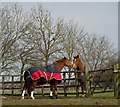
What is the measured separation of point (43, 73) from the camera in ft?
50.5

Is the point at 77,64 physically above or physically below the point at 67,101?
above

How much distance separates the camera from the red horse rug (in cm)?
1531

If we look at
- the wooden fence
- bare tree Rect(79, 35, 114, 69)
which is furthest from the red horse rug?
bare tree Rect(79, 35, 114, 69)

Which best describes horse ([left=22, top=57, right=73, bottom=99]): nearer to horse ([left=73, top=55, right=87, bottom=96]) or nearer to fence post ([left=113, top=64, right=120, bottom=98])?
horse ([left=73, top=55, right=87, bottom=96])

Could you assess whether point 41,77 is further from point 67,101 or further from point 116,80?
point 116,80

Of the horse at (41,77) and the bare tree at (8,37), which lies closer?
the horse at (41,77)

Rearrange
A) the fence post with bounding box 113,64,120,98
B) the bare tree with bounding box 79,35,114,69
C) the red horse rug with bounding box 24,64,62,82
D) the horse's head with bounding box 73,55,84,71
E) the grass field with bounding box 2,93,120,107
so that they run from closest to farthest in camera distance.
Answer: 1. the grass field with bounding box 2,93,120,107
2. the fence post with bounding box 113,64,120,98
3. the red horse rug with bounding box 24,64,62,82
4. the horse's head with bounding box 73,55,84,71
5. the bare tree with bounding box 79,35,114,69

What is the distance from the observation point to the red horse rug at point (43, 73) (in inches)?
603

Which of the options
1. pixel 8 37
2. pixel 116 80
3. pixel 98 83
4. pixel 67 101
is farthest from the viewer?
pixel 8 37

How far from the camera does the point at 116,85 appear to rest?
14797 millimetres

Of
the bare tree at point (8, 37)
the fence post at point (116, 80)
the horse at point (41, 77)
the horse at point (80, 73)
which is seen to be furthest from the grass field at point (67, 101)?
the bare tree at point (8, 37)

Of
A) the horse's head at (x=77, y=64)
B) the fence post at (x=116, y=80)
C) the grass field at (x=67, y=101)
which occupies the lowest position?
the grass field at (x=67, y=101)

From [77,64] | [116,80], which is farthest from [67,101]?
[77,64]

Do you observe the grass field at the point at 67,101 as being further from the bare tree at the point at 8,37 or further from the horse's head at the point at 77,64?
the bare tree at the point at 8,37
